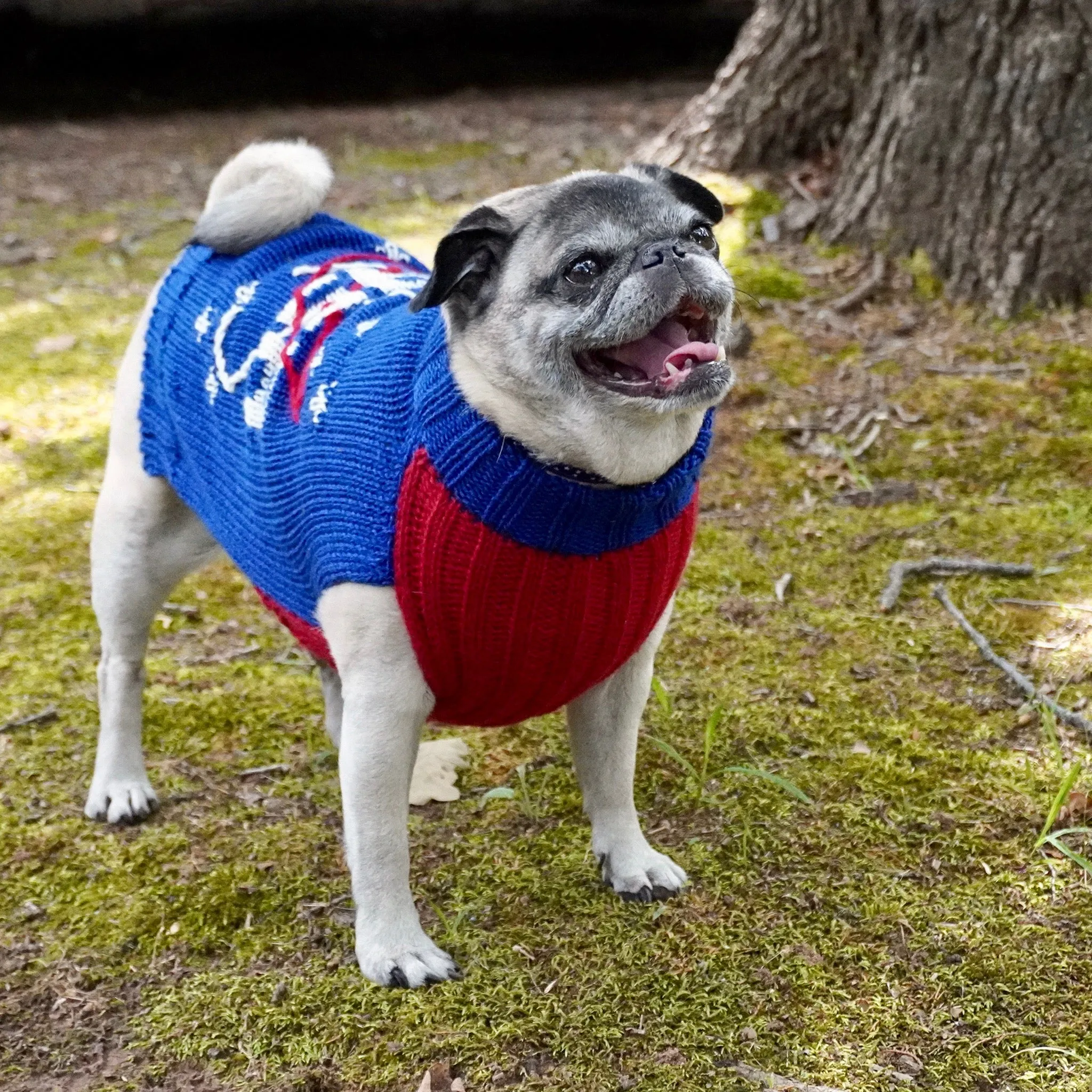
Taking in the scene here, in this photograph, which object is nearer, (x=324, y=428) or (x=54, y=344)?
(x=324, y=428)

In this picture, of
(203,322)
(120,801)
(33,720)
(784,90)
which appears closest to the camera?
(203,322)

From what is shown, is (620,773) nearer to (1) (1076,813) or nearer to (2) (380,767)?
(2) (380,767)

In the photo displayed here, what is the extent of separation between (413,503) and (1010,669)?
194 cm

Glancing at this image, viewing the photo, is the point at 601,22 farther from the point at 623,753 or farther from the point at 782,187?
the point at 623,753

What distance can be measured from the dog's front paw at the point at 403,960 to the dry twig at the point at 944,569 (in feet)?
6.14

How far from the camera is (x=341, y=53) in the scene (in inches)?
467

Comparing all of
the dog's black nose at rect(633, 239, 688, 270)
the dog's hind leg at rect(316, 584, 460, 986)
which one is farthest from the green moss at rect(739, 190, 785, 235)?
the dog's hind leg at rect(316, 584, 460, 986)

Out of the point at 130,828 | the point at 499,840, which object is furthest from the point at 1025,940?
the point at 130,828

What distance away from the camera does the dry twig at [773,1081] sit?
2.43m

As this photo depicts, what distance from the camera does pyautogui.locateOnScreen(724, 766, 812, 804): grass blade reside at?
315 cm

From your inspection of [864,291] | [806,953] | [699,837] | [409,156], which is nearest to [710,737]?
[699,837]

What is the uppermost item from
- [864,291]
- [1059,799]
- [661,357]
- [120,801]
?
[661,357]

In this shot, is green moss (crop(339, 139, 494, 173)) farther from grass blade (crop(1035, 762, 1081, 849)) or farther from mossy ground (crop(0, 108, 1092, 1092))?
grass blade (crop(1035, 762, 1081, 849))

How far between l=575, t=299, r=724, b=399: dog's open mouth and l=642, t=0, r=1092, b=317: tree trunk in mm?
2937
